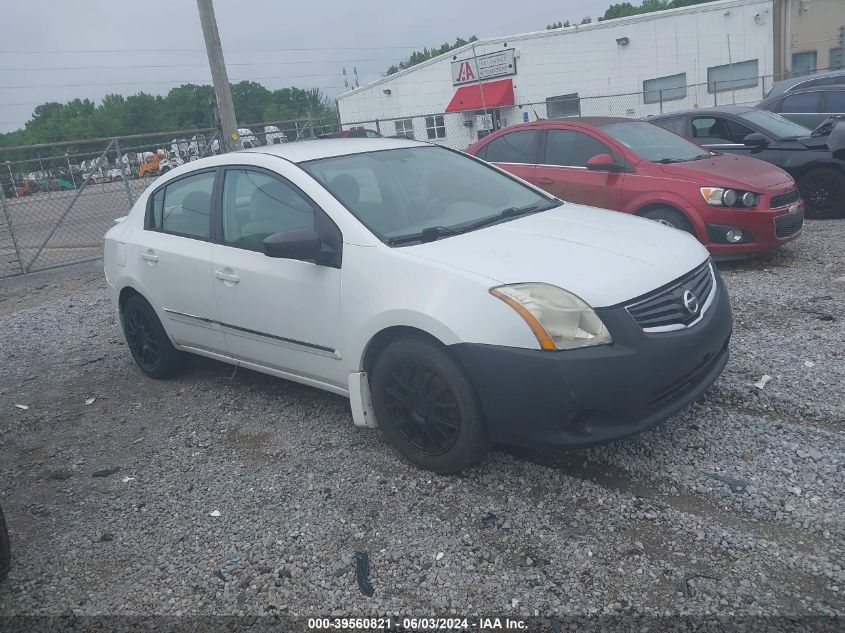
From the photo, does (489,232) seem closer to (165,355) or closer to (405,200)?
(405,200)

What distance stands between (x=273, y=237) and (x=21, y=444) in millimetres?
2474

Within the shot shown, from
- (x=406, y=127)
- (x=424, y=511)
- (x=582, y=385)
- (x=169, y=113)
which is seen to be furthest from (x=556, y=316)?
(x=169, y=113)

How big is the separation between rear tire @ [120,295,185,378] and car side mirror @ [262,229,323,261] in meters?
1.98

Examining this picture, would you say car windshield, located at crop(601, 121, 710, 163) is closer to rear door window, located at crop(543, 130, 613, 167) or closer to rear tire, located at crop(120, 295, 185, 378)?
rear door window, located at crop(543, 130, 613, 167)

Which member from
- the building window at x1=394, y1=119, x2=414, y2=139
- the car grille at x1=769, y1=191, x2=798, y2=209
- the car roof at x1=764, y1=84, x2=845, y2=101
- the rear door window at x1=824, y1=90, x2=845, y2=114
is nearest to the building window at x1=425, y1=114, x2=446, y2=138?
the building window at x1=394, y1=119, x2=414, y2=139

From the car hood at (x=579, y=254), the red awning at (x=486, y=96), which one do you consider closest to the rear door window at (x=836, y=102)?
the car hood at (x=579, y=254)

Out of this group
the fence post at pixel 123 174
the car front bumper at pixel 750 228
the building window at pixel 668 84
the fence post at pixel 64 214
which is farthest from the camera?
the building window at pixel 668 84

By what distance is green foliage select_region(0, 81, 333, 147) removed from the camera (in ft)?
129

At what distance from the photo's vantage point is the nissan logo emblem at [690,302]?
3713mm

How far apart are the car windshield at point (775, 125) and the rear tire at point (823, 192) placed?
541mm


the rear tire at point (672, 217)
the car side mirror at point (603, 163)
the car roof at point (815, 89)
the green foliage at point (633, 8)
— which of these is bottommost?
the rear tire at point (672, 217)

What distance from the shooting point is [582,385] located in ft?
11.0

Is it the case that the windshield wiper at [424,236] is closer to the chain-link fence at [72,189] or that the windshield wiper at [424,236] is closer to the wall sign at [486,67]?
the chain-link fence at [72,189]

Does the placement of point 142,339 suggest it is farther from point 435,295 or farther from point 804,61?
point 804,61
